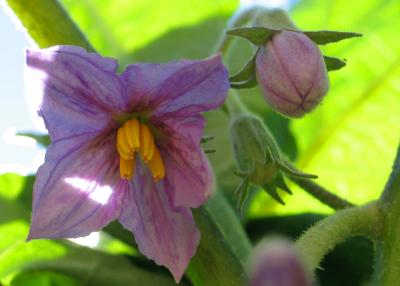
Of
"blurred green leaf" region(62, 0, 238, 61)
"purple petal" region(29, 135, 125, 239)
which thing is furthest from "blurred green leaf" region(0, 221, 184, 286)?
"blurred green leaf" region(62, 0, 238, 61)

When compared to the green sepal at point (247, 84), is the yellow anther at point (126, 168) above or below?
below

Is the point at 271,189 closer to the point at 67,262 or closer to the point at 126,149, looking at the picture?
the point at 126,149

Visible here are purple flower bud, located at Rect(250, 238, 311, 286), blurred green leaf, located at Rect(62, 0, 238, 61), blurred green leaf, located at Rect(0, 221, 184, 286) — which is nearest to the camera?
purple flower bud, located at Rect(250, 238, 311, 286)

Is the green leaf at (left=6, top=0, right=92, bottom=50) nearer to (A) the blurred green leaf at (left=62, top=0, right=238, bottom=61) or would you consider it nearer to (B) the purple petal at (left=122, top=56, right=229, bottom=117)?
(B) the purple petal at (left=122, top=56, right=229, bottom=117)

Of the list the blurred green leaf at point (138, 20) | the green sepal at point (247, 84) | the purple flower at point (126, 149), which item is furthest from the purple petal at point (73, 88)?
the blurred green leaf at point (138, 20)

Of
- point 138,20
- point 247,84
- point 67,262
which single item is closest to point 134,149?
point 247,84

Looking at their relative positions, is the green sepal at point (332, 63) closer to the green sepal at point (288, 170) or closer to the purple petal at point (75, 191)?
the green sepal at point (288, 170)

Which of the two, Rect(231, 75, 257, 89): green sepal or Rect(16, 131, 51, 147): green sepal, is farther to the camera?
Rect(16, 131, 51, 147): green sepal
